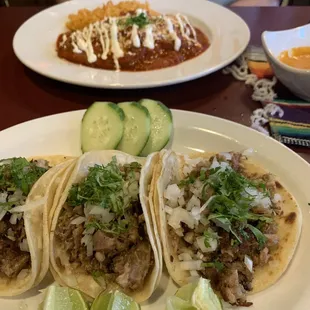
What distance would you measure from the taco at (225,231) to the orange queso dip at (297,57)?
4.24 ft

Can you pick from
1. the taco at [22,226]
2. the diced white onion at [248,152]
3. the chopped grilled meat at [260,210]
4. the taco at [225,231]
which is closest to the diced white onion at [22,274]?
the taco at [22,226]

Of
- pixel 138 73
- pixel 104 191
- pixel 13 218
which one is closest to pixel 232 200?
pixel 104 191

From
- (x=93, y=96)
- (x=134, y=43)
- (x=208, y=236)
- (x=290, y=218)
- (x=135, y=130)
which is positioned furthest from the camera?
(x=134, y=43)

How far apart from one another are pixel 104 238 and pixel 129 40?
2.11 metres

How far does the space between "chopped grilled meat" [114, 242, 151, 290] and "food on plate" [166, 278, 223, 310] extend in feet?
0.69

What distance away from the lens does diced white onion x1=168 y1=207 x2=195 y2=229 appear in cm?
239

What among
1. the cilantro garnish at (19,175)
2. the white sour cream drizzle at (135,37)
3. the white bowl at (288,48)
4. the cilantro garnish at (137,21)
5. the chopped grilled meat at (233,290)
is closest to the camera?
the chopped grilled meat at (233,290)

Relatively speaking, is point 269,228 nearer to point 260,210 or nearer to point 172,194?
point 260,210

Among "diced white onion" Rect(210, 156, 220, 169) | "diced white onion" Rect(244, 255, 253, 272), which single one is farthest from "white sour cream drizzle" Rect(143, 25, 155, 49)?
"diced white onion" Rect(244, 255, 253, 272)

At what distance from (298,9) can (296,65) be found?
1.40m

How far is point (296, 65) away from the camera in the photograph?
136 inches

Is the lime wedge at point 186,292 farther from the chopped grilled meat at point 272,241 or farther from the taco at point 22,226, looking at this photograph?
the taco at point 22,226

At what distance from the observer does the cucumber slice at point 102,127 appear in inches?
119

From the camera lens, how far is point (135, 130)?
3043mm
